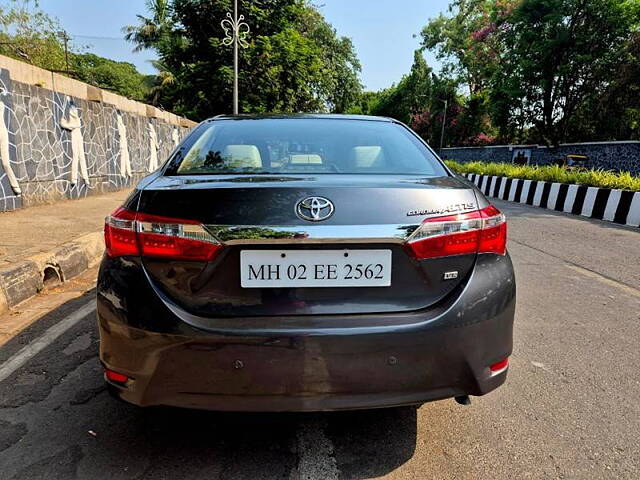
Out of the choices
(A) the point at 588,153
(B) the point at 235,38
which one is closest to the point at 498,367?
(B) the point at 235,38

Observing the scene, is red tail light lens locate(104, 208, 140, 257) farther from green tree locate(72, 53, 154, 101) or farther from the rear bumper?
green tree locate(72, 53, 154, 101)

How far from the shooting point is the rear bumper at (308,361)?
1580 mm

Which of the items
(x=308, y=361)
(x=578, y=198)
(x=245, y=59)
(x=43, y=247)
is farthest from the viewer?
(x=245, y=59)

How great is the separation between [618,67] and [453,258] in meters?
22.1

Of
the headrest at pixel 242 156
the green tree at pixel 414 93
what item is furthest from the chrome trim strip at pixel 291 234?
the green tree at pixel 414 93

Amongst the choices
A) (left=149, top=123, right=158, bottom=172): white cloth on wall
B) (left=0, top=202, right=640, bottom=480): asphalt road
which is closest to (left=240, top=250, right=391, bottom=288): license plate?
(left=0, top=202, right=640, bottom=480): asphalt road

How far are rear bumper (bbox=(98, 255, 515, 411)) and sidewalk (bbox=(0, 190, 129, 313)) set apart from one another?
104 inches

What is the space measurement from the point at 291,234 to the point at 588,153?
2026cm

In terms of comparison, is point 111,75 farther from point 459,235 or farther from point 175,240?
point 459,235

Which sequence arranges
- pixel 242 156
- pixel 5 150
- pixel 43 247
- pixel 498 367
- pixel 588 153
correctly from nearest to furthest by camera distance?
pixel 498 367, pixel 242 156, pixel 43 247, pixel 5 150, pixel 588 153

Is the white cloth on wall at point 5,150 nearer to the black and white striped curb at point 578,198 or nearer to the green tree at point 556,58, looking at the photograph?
the black and white striped curb at point 578,198

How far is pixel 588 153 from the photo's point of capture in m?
18.6

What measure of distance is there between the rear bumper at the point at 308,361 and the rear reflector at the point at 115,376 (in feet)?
0.07

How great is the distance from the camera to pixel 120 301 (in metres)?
1.68
